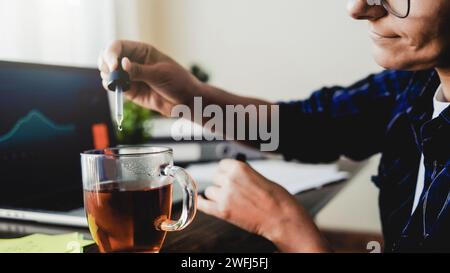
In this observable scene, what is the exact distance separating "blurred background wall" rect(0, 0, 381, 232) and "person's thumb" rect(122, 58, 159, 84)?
1152 mm

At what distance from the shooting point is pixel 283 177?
105cm

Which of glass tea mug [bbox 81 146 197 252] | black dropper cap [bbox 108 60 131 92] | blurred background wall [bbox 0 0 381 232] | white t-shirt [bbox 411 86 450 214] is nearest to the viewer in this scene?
glass tea mug [bbox 81 146 197 252]

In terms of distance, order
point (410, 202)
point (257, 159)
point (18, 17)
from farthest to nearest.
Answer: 1. point (18, 17)
2. point (257, 159)
3. point (410, 202)

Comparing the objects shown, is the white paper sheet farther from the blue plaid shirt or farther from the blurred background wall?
the blurred background wall

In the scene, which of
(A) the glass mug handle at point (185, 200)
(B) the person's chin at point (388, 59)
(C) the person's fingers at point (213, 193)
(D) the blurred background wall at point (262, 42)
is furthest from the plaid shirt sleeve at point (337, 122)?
(D) the blurred background wall at point (262, 42)

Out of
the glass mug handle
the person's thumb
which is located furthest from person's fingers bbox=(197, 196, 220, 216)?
the person's thumb

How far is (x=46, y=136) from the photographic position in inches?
34.1

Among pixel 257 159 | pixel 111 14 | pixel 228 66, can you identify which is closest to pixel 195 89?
pixel 257 159

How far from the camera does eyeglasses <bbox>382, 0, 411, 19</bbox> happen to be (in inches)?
24.3

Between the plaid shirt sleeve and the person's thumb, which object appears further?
the plaid shirt sleeve

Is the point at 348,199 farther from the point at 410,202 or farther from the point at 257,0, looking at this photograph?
the point at 410,202

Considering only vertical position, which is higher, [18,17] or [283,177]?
[18,17]

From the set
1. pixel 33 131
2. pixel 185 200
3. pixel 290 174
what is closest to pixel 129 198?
pixel 185 200
